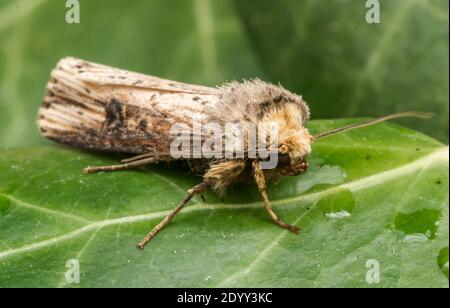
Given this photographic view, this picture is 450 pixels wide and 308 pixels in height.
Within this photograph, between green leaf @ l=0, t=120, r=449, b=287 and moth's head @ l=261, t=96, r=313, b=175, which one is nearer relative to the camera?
green leaf @ l=0, t=120, r=449, b=287

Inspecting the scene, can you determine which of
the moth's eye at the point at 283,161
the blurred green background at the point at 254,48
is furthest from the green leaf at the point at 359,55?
the moth's eye at the point at 283,161

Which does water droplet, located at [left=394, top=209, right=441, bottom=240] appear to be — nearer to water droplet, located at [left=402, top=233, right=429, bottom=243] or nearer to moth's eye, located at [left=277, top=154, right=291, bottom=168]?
water droplet, located at [left=402, top=233, right=429, bottom=243]

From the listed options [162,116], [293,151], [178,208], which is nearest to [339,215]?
[293,151]

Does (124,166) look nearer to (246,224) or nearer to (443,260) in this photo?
(246,224)

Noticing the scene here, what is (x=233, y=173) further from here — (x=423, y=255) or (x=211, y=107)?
(x=423, y=255)

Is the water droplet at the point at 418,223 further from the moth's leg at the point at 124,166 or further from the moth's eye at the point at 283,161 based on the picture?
the moth's leg at the point at 124,166

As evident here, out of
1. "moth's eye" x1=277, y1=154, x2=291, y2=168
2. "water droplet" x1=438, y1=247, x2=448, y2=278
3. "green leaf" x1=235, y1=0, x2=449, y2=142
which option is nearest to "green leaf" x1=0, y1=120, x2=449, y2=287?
"water droplet" x1=438, y1=247, x2=448, y2=278
